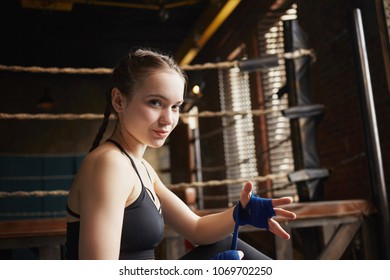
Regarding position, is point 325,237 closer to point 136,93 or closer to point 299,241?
point 299,241

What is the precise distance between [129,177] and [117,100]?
0.21 m

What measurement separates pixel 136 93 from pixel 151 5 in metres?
4.42

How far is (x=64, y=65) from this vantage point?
7258 millimetres

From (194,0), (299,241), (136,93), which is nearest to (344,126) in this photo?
(299,241)

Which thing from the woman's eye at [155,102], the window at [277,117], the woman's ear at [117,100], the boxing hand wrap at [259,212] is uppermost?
the window at [277,117]

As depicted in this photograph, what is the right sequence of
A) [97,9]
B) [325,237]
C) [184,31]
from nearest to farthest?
1. [325,237]
2. [97,9]
3. [184,31]

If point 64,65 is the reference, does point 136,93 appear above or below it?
below

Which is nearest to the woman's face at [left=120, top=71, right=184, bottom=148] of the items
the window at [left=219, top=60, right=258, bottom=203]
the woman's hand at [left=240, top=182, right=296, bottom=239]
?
the woman's hand at [left=240, top=182, right=296, bottom=239]

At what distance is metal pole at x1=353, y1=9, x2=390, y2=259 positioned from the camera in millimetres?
1837

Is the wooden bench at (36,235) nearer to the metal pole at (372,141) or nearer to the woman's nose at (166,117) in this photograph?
the woman's nose at (166,117)

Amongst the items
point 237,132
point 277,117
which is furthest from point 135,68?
point 237,132

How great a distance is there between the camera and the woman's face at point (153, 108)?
39.3 inches

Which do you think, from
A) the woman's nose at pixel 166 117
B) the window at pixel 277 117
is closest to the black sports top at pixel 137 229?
the woman's nose at pixel 166 117
